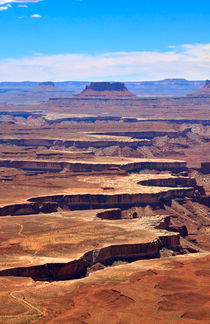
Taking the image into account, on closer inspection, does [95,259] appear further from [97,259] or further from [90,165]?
[90,165]

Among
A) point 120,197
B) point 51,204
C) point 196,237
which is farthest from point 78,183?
point 196,237

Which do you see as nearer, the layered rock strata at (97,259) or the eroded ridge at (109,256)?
the layered rock strata at (97,259)

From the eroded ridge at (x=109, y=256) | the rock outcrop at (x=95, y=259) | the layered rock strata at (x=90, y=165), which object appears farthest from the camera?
the layered rock strata at (x=90, y=165)

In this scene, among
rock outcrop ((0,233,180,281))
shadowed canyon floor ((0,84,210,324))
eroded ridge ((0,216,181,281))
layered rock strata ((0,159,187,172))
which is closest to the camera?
shadowed canyon floor ((0,84,210,324))

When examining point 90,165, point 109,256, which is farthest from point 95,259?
point 90,165

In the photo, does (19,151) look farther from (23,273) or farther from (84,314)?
(84,314)

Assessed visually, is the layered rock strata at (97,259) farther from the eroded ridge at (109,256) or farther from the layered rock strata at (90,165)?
the layered rock strata at (90,165)

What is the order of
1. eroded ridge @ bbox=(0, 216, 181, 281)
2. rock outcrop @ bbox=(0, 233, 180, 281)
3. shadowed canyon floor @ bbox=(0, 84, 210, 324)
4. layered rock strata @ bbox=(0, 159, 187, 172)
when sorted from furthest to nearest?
layered rock strata @ bbox=(0, 159, 187, 172) → eroded ridge @ bbox=(0, 216, 181, 281) → rock outcrop @ bbox=(0, 233, 180, 281) → shadowed canyon floor @ bbox=(0, 84, 210, 324)

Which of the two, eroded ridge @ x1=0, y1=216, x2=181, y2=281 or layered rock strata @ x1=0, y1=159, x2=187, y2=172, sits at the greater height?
eroded ridge @ x1=0, y1=216, x2=181, y2=281

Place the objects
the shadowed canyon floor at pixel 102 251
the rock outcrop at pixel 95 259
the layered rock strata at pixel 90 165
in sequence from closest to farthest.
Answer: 1. the shadowed canyon floor at pixel 102 251
2. the rock outcrop at pixel 95 259
3. the layered rock strata at pixel 90 165

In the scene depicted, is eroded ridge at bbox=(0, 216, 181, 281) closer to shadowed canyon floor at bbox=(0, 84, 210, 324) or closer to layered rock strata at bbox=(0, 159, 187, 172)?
shadowed canyon floor at bbox=(0, 84, 210, 324)

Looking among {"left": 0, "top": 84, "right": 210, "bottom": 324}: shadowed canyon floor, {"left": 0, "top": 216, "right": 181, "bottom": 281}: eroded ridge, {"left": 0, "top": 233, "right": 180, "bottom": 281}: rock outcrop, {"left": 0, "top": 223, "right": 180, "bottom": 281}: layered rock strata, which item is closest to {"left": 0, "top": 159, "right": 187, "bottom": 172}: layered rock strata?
{"left": 0, "top": 84, "right": 210, "bottom": 324}: shadowed canyon floor

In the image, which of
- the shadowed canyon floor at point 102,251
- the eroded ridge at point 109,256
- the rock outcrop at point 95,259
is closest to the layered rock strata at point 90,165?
the shadowed canyon floor at point 102,251
